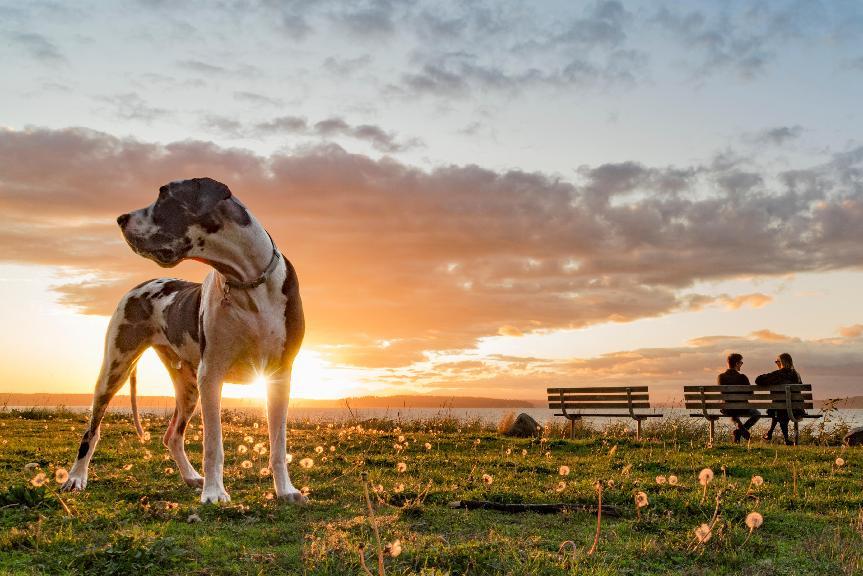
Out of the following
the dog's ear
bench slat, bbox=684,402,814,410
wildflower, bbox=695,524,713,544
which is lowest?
bench slat, bbox=684,402,814,410

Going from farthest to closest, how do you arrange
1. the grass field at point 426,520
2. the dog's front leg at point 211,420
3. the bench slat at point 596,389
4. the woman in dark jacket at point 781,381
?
1. the bench slat at point 596,389
2. the woman in dark jacket at point 781,381
3. the dog's front leg at point 211,420
4. the grass field at point 426,520

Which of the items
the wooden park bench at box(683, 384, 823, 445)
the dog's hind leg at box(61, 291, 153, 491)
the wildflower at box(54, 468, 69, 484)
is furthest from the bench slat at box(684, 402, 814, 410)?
the wildflower at box(54, 468, 69, 484)

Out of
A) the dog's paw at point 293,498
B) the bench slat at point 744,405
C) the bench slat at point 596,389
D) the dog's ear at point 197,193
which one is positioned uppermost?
the dog's ear at point 197,193

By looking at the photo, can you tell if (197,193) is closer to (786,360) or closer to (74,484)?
(74,484)

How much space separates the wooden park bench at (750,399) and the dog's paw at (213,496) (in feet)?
49.8

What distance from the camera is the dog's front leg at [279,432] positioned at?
6.90m

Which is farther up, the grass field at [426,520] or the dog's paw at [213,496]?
the dog's paw at [213,496]

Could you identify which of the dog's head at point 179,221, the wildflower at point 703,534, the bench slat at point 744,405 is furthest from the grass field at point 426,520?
the bench slat at point 744,405

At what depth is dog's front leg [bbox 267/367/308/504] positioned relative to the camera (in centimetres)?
690

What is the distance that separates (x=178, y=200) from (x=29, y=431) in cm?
1238

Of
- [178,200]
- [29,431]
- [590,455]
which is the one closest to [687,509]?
[178,200]

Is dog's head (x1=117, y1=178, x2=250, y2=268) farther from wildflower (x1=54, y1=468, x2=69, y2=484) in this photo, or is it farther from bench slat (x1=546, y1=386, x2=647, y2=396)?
bench slat (x1=546, y1=386, x2=647, y2=396)

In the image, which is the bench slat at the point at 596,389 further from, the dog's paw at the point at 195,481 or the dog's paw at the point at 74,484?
the dog's paw at the point at 74,484

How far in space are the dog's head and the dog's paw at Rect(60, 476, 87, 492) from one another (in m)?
3.10
